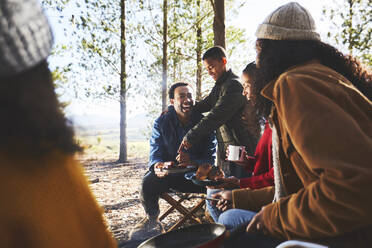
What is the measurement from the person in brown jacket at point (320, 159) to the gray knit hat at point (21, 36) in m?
0.81

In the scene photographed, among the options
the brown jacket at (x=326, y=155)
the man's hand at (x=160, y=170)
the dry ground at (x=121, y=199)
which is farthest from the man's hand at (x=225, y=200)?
the man's hand at (x=160, y=170)

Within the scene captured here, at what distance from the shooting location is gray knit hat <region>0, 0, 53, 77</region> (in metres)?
0.53

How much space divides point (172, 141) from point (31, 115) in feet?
10.7

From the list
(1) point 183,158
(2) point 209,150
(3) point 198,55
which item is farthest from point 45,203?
(3) point 198,55

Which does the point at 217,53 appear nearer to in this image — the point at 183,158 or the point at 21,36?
the point at 183,158

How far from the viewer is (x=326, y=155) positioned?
3.06ft

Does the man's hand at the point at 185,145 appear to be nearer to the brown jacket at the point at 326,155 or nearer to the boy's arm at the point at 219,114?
the boy's arm at the point at 219,114

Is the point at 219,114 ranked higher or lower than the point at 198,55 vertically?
lower

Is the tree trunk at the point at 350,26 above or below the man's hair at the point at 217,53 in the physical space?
above

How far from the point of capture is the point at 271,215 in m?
1.18

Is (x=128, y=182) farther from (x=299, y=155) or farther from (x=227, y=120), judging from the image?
(x=299, y=155)

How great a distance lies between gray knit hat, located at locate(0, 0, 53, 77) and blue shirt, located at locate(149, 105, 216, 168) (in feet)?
10.4

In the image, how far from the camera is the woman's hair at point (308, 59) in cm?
131

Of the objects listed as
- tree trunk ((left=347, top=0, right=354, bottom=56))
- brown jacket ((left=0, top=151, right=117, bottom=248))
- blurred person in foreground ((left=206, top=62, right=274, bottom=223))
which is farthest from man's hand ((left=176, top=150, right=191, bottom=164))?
tree trunk ((left=347, top=0, right=354, bottom=56))
